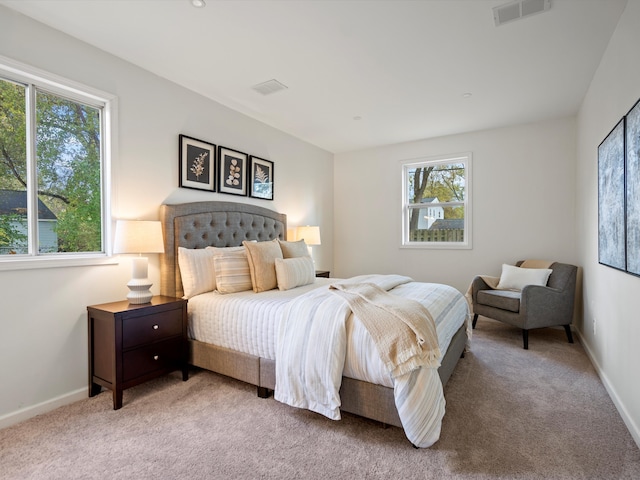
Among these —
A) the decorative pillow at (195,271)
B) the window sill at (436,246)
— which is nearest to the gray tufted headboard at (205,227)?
the decorative pillow at (195,271)

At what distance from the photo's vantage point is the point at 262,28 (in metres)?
2.29

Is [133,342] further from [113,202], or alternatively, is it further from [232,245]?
[232,245]

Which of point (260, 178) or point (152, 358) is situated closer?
point (152, 358)

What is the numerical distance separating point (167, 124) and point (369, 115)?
220cm

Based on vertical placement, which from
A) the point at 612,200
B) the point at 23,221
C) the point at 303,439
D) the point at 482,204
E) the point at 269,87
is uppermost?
the point at 269,87

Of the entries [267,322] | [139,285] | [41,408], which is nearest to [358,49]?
[267,322]

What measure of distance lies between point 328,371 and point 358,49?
2.30m

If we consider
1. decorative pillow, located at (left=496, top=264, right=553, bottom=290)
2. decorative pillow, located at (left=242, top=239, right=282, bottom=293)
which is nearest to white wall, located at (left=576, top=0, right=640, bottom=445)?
decorative pillow, located at (left=496, top=264, right=553, bottom=290)

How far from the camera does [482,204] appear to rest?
Result: 4547 millimetres

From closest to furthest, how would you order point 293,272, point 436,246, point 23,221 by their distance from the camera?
point 23,221, point 293,272, point 436,246

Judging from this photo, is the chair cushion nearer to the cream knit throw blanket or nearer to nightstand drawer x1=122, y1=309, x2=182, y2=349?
the cream knit throw blanket

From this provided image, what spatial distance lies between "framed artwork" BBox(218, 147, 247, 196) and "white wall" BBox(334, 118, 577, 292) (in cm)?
219

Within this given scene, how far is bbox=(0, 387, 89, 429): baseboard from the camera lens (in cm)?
205

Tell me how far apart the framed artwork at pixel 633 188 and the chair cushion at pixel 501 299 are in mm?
1618
